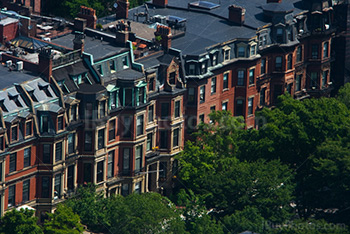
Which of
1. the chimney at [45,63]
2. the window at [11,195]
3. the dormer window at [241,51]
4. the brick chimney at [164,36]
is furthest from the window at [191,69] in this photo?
the window at [11,195]

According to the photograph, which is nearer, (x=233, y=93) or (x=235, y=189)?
(x=235, y=189)

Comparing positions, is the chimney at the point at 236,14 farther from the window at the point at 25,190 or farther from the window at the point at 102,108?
the window at the point at 25,190

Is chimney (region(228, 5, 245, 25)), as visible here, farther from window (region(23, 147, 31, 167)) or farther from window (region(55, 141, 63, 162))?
window (region(23, 147, 31, 167))

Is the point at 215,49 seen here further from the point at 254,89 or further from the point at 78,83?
the point at 78,83

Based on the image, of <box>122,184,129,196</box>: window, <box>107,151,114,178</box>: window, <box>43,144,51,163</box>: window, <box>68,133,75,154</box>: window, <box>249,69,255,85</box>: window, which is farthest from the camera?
<box>249,69,255,85</box>: window

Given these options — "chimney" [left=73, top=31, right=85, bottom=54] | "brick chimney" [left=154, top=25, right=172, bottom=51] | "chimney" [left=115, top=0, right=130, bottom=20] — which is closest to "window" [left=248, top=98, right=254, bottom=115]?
"brick chimney" [left=154, top=25, right=172, bottom=51]

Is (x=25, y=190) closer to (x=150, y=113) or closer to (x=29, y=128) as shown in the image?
(x=29, y=128)

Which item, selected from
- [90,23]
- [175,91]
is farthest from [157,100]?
[90,23]
